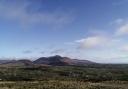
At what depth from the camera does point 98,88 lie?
48188 mm

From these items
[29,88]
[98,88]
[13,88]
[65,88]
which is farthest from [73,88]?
[13,88]

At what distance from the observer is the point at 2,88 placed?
46.8m

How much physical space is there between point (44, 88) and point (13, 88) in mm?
5774

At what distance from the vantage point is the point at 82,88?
4781cm

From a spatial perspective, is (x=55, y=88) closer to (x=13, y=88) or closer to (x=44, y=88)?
(x=44, y=88)

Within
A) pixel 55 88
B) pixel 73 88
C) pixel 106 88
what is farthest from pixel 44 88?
pixel 106 88

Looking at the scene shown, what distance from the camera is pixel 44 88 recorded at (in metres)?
47.8

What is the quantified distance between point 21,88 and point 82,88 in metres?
11.4

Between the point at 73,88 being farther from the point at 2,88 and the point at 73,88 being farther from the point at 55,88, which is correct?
the point at 2,88

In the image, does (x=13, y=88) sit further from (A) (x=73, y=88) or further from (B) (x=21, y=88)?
(A) (x=73, y=88)

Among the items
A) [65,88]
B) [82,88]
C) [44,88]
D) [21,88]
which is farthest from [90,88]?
[21,88]

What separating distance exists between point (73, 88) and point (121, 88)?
9.01 m

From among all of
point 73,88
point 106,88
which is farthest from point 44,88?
point 106,88

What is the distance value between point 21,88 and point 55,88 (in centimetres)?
636
